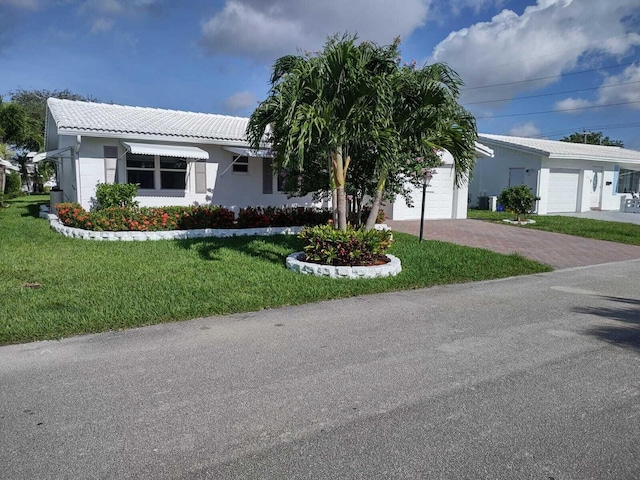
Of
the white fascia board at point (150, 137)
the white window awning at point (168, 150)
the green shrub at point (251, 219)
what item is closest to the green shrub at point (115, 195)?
the white window awning at point (168, 150)

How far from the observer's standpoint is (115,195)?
12320mm

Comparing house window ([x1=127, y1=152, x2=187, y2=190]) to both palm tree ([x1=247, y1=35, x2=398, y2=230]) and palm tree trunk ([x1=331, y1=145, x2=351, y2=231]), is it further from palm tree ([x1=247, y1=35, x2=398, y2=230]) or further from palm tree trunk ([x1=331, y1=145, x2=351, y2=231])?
palm tree trunk ([x1=331, y1=145, x2=351, y2=231])

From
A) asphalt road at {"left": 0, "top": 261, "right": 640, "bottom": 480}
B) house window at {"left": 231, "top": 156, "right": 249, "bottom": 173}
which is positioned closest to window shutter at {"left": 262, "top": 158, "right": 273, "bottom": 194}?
house window at {"left": 231, "top": 156, "right": 249, "bottom": 173}

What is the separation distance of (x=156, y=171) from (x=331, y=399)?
11763 millimetres

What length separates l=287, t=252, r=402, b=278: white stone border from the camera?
7773 mm

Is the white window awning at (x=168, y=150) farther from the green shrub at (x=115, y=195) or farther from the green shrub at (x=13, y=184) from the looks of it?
the green shrub at (x=13, y=184)

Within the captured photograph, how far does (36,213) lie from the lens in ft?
58.5

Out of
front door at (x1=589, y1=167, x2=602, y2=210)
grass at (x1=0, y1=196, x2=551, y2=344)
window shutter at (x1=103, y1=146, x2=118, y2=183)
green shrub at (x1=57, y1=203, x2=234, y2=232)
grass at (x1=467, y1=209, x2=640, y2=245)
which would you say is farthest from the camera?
front door at (x1=589, y1=167, x2=602, y2=210)

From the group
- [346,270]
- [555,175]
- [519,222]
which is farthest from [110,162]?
[555,175]

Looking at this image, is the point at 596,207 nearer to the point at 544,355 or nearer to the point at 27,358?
the point at 544,355

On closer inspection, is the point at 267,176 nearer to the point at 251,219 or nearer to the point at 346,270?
the point at 251,219

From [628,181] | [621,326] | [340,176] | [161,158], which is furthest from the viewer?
[628,181]

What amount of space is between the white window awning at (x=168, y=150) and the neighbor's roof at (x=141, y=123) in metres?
0.26

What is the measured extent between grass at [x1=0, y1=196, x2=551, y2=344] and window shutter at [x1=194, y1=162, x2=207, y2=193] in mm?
3320
